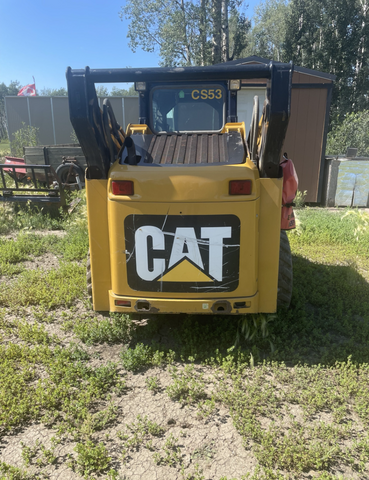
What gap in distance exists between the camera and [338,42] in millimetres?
24906

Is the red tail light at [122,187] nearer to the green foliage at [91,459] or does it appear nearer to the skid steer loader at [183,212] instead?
the skid steer loader at [183,212]

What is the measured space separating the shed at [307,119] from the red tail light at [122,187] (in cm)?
743

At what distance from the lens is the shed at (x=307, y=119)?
9.24 meters

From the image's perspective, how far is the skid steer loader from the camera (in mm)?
2676

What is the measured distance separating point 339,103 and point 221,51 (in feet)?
35.2

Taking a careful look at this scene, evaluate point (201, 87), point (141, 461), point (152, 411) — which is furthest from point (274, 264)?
point (201, 87)

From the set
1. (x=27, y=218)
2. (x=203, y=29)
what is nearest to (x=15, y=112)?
(x=203, y=29)

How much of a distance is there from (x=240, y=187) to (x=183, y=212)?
1.54ft

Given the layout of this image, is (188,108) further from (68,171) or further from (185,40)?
(185,40)

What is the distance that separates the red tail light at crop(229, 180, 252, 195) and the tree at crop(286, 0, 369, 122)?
2479cm

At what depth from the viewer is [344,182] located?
915 centimetres

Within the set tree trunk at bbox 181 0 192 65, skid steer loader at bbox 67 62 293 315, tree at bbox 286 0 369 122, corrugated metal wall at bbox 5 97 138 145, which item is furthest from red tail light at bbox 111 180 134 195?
tree at bbox 286 0 369 122

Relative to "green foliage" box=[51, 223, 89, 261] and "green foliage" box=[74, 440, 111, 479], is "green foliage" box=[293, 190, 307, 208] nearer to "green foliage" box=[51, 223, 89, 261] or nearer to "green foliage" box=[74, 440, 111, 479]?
"green foliage" box=[51, 223, 89, 261]

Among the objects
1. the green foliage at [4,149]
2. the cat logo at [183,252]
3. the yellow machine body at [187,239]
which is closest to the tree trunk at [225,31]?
the green foliage at [4,149]
